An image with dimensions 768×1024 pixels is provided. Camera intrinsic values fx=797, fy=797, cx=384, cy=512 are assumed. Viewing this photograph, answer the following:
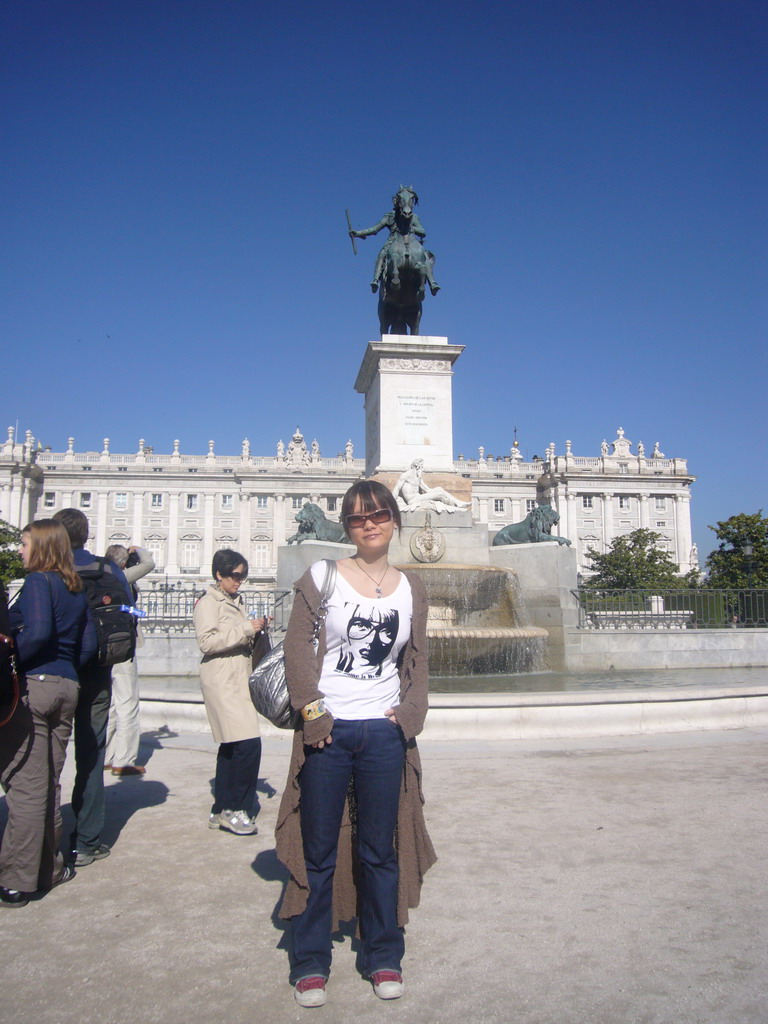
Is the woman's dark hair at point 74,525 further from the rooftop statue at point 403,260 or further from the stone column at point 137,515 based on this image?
the stone column at point 137,515

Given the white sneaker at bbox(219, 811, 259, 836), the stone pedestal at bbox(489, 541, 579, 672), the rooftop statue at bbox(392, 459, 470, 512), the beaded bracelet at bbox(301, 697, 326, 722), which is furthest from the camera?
the rooftop statue at bbox(392, 459, 470, 512)

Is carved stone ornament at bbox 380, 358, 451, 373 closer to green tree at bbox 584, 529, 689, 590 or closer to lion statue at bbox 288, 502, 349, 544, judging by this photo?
lion statue at bbox 288, 502, 349, 544

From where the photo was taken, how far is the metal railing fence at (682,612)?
15.0 metres

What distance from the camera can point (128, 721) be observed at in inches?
241

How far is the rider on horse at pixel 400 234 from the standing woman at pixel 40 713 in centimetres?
1164

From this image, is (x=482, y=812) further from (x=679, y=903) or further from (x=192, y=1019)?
(x=192, y=1019)

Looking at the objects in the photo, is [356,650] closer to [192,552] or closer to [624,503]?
[192,552]

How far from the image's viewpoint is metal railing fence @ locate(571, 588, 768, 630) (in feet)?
49.3

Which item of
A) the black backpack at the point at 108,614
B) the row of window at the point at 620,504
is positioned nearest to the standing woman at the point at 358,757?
the black backpack at the point at 108,614

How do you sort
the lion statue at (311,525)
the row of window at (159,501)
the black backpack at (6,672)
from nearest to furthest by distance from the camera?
the black backpack at (6,672)
the lion statue at (311,525)
the row of window at (159,501)

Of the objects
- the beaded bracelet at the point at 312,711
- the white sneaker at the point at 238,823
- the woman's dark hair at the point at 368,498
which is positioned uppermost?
the woman's dark hair at the point at 368,498

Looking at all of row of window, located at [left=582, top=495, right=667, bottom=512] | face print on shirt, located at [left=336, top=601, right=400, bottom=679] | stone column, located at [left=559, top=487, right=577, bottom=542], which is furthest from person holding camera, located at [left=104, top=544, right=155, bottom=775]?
row of window, located at [left=582, top=495, right=667, bottom=512]

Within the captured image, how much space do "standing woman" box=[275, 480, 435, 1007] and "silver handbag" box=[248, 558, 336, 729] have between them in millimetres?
27

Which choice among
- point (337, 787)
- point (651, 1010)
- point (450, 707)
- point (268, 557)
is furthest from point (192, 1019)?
point (268, 557)
